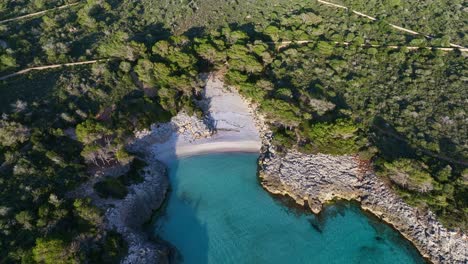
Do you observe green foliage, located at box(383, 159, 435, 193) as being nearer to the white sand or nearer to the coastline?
the coastline

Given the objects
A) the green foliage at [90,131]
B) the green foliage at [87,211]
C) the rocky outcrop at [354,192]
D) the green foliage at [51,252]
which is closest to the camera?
the green foliage at [51,252]

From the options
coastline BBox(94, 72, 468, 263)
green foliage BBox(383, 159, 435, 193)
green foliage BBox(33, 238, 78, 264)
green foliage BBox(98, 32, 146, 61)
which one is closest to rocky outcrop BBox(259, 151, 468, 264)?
coastline BBox(94, 72, 468, 263)

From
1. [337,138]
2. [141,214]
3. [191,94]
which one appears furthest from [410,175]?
[141,214]

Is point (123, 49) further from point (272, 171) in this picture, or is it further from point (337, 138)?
point (337, 138)

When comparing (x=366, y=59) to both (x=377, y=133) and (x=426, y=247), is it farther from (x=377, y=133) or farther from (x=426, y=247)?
(x=426, y=247)

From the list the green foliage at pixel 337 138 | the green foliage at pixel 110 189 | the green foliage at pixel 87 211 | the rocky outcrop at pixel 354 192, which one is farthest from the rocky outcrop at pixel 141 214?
the green foliage at pixel 337 138

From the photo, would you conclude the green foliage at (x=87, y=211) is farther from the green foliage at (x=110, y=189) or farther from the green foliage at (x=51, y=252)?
the green foliage at (x=51, y=252)
